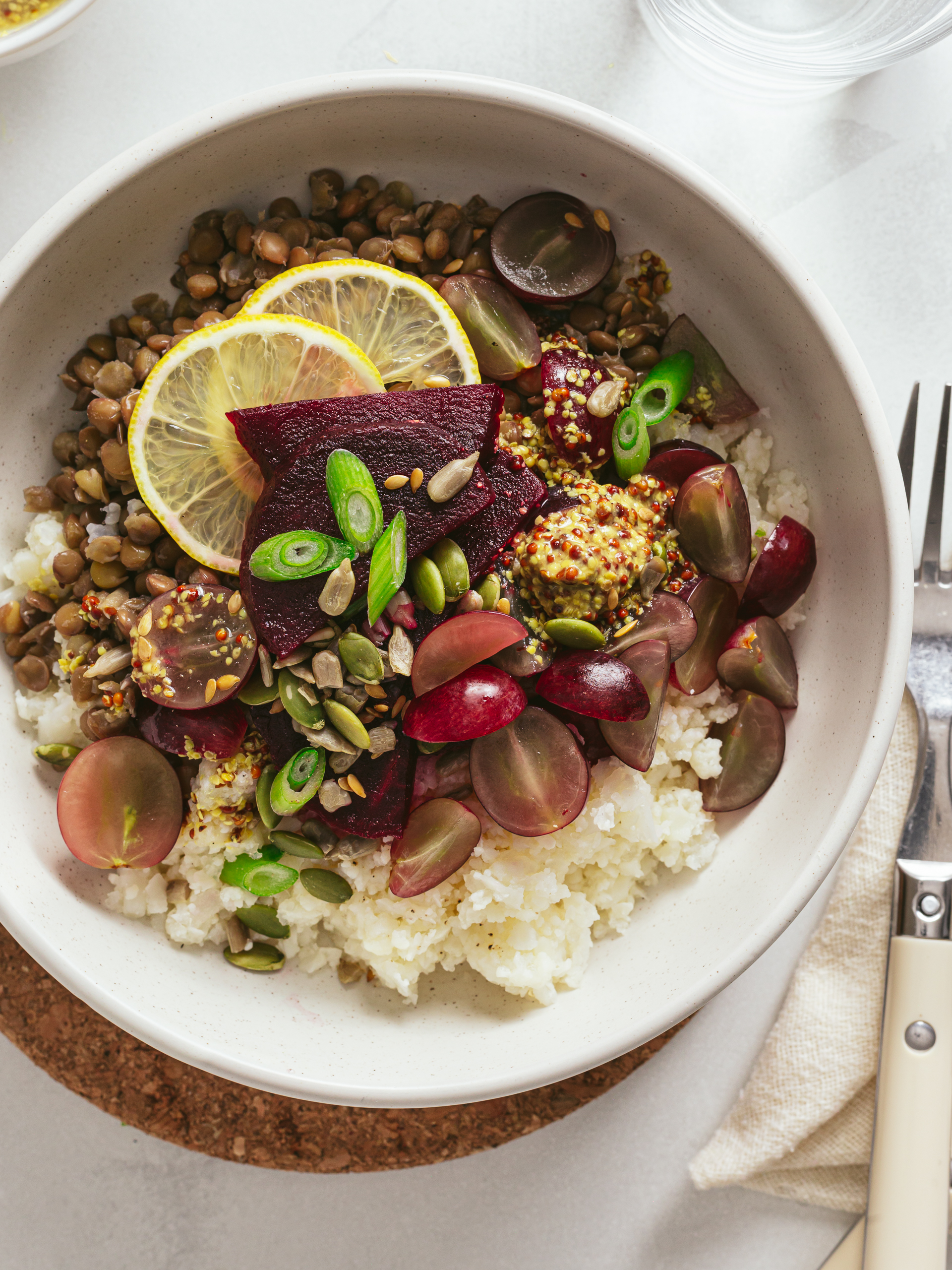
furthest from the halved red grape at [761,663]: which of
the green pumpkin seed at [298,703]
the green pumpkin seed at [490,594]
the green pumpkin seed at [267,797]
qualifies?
the green pumpkin seed at [267,797]

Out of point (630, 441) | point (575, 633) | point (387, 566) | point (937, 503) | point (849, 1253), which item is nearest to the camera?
point (387, 566)

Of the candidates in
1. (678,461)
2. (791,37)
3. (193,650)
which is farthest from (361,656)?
(791,37)

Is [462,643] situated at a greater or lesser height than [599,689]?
greater

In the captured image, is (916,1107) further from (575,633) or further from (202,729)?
(202,729)

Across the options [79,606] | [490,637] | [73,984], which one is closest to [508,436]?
[490,637]

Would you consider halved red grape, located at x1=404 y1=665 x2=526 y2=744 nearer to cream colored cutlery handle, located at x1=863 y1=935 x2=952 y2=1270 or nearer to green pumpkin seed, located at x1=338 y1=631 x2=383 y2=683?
green pumpkin seed, located at x1=338 y1=631 x2=383 y2=683

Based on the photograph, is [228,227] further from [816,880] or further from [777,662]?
[816,880]
